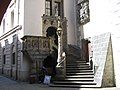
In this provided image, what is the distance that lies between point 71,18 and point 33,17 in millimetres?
3817

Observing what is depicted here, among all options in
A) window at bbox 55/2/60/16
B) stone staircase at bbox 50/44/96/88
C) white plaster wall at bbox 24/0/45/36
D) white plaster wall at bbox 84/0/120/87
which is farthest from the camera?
window at bbox 55/2/60/16

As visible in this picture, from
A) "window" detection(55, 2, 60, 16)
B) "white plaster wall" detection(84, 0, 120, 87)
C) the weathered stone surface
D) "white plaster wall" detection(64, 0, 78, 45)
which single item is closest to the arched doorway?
"white plaster wall" detection(64, 0, 78, 45)

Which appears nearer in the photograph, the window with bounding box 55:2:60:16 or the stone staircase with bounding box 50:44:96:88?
the stone staircase with bounding box 50:44:96:88

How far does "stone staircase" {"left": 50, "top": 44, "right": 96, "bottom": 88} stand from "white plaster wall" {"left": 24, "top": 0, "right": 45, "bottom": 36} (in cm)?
408

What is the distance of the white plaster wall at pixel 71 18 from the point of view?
71.0 feet

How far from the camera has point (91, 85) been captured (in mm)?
13836

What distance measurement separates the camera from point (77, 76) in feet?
50.5

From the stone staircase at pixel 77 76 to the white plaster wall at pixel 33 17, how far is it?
13.4 feet

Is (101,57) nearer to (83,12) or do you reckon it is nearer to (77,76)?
(77,76)

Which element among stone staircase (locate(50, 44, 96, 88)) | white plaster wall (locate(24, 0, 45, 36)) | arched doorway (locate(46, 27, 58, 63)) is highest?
white plaster wall (locate(24, 0, 45, 36))

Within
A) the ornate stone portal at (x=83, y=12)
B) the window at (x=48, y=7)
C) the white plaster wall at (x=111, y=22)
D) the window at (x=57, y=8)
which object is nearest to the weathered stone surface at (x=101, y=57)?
the white plaster wall at (x=111, y=22)

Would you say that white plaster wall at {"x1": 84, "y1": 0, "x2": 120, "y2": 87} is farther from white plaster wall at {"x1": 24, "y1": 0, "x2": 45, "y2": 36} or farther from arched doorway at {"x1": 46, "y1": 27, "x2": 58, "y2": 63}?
white plaster wall at {"x1": 24, "y1": 0, "x2": 45, "y2": 36}

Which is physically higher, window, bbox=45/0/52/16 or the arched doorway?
window, bbox=45/0/52/16

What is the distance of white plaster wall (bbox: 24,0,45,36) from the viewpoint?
64.1 feet
